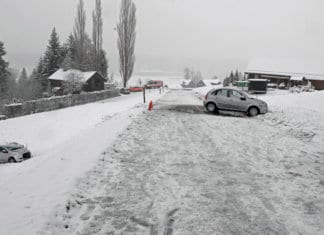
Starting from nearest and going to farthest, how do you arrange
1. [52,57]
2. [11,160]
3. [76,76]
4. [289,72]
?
[11,160], [76,76], [289,72], [52,57]

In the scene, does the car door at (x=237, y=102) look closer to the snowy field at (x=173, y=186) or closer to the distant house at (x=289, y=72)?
the snowy field at (x=173, y=186)

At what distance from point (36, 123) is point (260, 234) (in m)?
24.8

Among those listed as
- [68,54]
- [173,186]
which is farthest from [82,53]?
[173,186]

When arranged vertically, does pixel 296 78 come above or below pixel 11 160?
above

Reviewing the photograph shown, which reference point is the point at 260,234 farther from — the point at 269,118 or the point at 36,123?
the point at 36,123

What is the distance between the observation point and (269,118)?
13.9 m

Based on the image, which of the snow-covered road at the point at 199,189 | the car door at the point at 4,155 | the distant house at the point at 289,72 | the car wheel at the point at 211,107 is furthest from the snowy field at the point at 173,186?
the distant house at the point at 289,72

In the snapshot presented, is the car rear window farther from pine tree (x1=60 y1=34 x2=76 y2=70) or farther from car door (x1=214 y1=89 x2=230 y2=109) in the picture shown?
pine tree (x1=60 y1=34 x2=76 y2=70)

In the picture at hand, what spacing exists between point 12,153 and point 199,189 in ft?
46.4

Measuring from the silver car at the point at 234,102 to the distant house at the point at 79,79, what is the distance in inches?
1304

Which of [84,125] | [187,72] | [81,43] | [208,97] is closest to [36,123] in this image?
[84,125]

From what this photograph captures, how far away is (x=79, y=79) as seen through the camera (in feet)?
145

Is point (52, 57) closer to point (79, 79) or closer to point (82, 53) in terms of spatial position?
point (82, 53)

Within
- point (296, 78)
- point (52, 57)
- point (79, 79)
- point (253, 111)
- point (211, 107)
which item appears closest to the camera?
point (253, 111)
